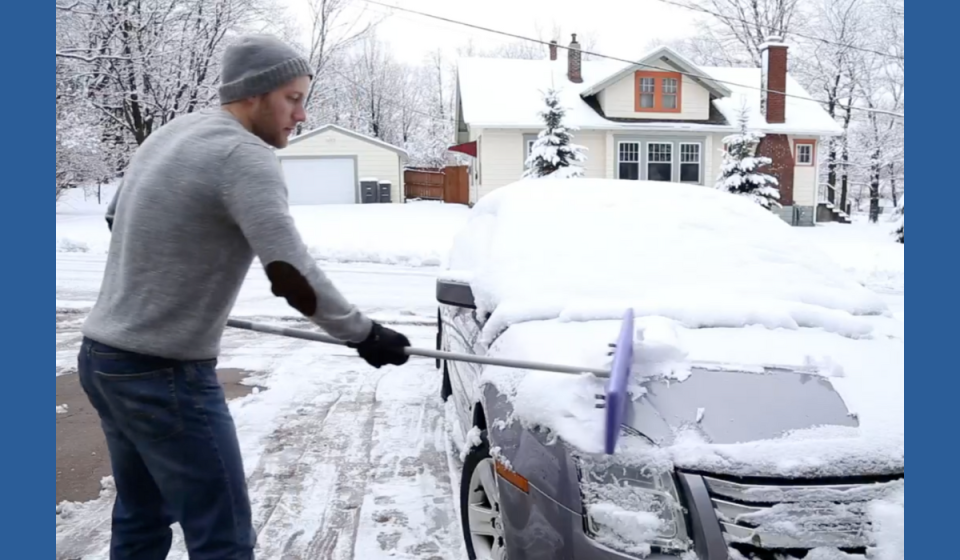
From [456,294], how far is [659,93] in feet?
80.4

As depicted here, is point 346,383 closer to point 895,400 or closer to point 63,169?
point 895,400

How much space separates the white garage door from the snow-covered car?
25.8 metres

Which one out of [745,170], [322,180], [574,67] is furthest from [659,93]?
[322,180]

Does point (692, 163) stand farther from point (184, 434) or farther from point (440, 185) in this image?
point (184, 434)

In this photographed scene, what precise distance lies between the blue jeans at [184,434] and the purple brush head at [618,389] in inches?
42.3

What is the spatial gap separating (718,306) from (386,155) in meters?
27.1

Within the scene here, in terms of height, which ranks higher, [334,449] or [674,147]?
[674,147]

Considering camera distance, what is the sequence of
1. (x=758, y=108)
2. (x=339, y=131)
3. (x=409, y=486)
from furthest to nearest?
(x=339, y=131) → (x=758, y=108) → (x=409, y=486)

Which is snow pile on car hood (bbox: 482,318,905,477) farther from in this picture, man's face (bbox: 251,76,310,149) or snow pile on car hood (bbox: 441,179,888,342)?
man's face (bbox: 251,76,310,149)

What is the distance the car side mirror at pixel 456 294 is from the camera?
3459mm

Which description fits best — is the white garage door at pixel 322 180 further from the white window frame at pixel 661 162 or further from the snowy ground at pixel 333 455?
the snowy ground at pixel 333 455

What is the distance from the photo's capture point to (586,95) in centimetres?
2647

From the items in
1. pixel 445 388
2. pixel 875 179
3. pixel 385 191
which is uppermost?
pixel 875 179

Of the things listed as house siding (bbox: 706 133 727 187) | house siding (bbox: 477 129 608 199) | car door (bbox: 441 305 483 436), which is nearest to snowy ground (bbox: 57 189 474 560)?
car door (bbox: 441 305 483 436)
